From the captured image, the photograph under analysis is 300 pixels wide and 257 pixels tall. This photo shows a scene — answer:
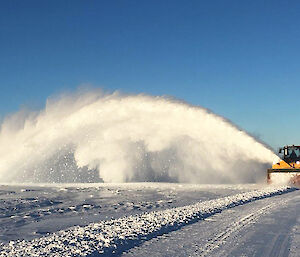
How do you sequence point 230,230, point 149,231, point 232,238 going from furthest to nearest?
point 230,230, point 149,231, point 232,238

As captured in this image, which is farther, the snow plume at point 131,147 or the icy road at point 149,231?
the snow plume at point 131,147

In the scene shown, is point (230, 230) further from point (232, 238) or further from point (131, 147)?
point (131, 147)

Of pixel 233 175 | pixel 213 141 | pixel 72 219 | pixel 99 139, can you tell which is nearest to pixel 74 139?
pixel 99 139

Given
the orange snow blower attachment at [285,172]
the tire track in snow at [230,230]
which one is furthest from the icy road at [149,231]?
the orange snow blower attachment at [285,172]

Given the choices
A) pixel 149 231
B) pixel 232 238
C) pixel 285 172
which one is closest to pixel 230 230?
pixel 232 238

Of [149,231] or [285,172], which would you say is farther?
[285,172]

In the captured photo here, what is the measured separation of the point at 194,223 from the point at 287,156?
52.6ft

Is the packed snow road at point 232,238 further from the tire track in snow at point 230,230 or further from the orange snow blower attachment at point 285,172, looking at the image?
the orange snow blower attachment at point 285,172

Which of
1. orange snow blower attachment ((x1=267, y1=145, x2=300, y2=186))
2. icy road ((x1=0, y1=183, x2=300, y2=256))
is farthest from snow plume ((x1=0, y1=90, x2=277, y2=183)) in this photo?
icy road ((x1=0, y1=183, x2=300, y2=256))

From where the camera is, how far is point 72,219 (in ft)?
24.7

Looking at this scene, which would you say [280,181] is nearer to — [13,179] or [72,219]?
[72,219]

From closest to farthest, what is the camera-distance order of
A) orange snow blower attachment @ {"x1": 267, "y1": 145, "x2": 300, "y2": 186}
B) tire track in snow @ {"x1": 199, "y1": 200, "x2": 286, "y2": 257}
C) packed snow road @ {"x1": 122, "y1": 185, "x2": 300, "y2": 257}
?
1. packed snow road @ {"x1": 122, "y1": 185, "x2": 300, "y2": 257}
2. tire track in snow @ {"x1": 199, "y1": 200, "x2": 286, "y2": 257}
3. orange snow blower attachment @ {"x1": 267, "y1": 145, "x2": 300, "y2": 186}

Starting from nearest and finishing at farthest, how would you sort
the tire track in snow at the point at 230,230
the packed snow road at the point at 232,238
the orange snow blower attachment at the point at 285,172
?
the packed snow road at the point at 232,238, the tire track in snow at the point at 230,230, the orange snow blower attachment at the point at 285,172

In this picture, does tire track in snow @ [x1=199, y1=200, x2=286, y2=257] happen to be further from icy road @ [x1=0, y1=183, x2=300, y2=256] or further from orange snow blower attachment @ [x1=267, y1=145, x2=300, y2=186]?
orange snow blower attachment @ [x1=267, y1=145, x2=300, y2=186]
